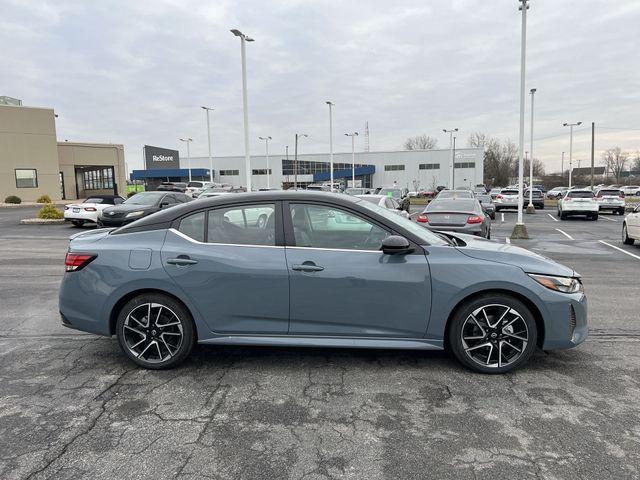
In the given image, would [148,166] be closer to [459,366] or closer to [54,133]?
[54,133]

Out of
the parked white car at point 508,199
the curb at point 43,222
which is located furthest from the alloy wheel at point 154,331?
the parked white car at point 508,199

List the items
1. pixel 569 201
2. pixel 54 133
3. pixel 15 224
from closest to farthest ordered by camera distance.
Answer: pixel 15 224 < pixel 569 201 < pixel 54 133

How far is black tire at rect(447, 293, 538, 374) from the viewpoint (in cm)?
405

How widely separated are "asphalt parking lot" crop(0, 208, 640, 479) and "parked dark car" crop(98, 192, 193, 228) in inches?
476

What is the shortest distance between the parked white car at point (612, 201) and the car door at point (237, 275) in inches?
1112

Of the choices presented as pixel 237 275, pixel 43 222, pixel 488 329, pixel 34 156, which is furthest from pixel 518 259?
pixel 34 156

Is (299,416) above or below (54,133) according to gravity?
below

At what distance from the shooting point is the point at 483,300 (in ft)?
13.3

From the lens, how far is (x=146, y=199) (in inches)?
717

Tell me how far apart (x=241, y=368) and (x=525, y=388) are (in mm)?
2411

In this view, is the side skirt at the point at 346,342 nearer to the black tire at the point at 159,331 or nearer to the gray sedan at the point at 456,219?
the black tire at the point at 159,331

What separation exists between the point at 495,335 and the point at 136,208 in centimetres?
1557

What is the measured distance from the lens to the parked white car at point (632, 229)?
12.8 meters

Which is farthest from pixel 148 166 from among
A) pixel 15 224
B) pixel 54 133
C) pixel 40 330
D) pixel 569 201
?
pixel 40 330
